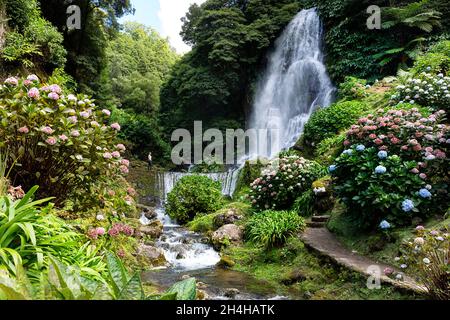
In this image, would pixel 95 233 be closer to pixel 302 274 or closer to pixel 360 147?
pixel 302 274

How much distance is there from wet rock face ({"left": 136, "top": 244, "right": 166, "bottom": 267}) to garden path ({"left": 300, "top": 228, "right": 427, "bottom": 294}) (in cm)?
273

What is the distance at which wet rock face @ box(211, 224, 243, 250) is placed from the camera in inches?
313

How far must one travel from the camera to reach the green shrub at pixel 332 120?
419 inches

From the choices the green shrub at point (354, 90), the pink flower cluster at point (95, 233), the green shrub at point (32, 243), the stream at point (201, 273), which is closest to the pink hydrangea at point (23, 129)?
the green shrub at point (32, 243)

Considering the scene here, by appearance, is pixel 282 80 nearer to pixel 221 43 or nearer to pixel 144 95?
pixel 221 43

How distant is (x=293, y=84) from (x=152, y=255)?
1424cm

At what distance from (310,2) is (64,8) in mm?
13092

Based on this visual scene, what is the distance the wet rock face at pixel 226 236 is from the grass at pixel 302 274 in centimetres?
45

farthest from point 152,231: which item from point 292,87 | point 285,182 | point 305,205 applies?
point 292,87

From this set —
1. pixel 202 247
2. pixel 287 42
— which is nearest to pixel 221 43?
pixel 287 42

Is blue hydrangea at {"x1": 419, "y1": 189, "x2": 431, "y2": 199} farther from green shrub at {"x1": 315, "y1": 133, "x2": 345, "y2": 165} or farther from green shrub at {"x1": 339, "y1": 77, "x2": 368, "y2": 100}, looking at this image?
green shrub at {"x1": 339, "y1": 77, "x2": 368, "y2": 100}

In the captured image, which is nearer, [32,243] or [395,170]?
[32,243]

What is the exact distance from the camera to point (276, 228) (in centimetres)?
679
